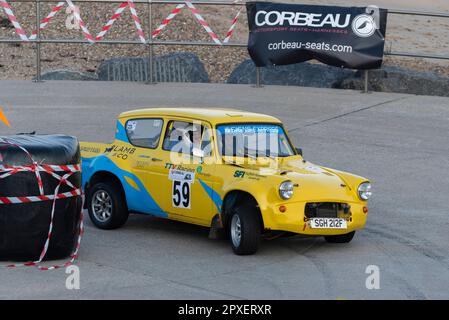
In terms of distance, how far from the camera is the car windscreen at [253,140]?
1180cm

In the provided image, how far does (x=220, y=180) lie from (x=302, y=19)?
9.20 meters

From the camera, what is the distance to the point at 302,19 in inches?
784

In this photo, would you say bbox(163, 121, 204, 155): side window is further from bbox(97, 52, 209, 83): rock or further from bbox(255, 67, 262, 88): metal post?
bbox(97, 52, 209, 83): rock

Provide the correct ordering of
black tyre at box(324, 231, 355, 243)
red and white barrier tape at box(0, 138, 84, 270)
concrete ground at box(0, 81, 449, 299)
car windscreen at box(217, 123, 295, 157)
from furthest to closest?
car windscreen at box(217, 123, 295, 157), black tyre at box(324, 231, 355, 243), red and white barrier tape at box(0, 138, 84, 270), concrete ground at box(0, 81, 449, 299)

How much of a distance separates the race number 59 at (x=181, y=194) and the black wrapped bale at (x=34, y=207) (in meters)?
1.49

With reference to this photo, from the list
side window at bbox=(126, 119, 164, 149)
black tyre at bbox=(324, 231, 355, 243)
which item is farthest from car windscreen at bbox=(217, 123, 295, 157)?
black tyre at bbox=(324, 231, 355, 243)

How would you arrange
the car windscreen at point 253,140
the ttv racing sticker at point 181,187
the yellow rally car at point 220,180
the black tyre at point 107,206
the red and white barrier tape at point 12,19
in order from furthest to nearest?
the red and white barrier tape at point 12,19 < the black tyre at point 107,206 < the car windscreen at point 253,140 < the ttv racing sticker at point 181,187 < the yellow rally car at point 220,180

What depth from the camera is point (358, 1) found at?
3862 centimetres

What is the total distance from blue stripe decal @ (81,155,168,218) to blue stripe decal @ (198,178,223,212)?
0.73 m

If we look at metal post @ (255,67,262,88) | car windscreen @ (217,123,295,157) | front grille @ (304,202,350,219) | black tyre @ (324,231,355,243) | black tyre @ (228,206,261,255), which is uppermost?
metal post @ (255,67,262,88)

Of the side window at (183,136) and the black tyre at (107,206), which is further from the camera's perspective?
the black tyre at (107,206)

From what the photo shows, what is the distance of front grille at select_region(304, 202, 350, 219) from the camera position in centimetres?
1099

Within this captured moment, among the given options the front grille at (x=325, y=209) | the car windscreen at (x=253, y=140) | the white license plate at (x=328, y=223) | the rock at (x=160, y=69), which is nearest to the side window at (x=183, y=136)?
the car windscreen at (x=253, y=140)

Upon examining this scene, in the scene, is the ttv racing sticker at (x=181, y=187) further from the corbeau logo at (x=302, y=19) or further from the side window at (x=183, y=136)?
the corbeau logo at (x=302, y=19)
